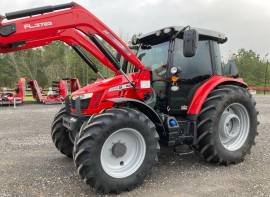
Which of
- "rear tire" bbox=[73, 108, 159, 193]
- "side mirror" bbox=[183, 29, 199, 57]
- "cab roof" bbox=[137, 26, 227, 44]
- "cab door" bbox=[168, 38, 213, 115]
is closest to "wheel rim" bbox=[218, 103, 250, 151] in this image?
"cab door" bbox=[168, 38, 213, 115]

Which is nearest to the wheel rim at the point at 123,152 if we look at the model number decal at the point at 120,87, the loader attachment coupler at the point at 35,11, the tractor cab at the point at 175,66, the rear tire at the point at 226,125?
the model number decal at the point at 120,87

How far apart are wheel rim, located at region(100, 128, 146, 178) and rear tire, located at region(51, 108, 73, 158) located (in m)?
1.50

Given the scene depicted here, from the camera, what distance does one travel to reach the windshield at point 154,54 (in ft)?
17.2

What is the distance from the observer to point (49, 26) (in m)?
4.04

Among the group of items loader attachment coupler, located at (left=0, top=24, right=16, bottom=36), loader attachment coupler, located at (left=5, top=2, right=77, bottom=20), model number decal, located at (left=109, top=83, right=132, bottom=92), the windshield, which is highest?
loader attachment coupler, located at (left=5, top=2, right=77, bottom=20)

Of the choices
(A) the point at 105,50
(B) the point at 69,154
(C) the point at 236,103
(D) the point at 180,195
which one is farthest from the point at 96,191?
(C) the point at 236,103

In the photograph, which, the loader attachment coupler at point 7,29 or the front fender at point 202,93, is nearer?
the loader attachment coupler at point 7,29

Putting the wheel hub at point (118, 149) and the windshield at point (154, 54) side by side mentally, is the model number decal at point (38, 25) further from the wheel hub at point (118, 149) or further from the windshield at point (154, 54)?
the windshield at point (154, 54)

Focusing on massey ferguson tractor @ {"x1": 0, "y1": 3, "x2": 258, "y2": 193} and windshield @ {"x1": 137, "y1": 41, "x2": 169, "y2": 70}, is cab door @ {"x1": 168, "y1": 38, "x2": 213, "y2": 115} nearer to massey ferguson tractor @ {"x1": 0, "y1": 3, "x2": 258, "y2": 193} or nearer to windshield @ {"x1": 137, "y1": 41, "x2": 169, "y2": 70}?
massey ferguson tractor @ {"x1": 0, "y1": 3, "x2": 258, "y2": 193}

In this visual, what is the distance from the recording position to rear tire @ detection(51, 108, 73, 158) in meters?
5.48

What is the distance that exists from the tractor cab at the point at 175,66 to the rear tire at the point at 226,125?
373 millimetres

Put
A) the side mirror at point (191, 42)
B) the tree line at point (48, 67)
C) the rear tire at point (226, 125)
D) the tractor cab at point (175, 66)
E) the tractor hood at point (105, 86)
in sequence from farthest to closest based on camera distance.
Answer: the tree line at point (48, 67) → the tractor cab at point (175, 66) → the rear tire at point (226, 125) → the tractor hood at point (105, 86) → the side mirror at point (191, 42)

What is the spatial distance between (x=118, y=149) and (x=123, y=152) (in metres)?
0.10

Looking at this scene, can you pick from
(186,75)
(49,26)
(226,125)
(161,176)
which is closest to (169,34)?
(186,75)
